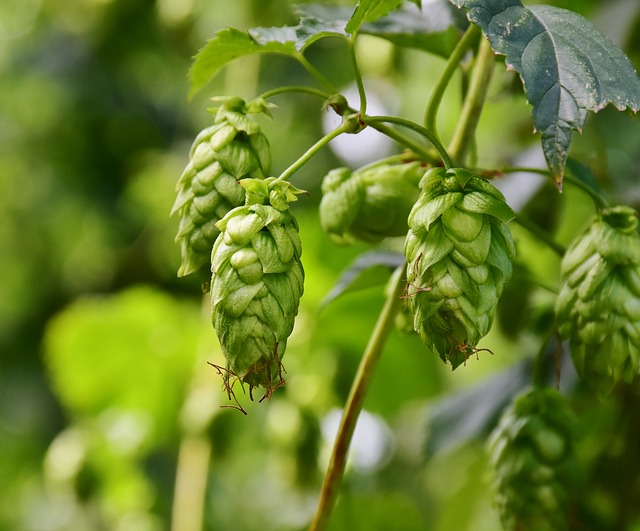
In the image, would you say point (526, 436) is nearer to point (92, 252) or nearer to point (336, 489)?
point (336, 489)

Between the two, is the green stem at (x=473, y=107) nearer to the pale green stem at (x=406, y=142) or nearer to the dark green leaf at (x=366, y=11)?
the pale green stem at (x=406, y=142)

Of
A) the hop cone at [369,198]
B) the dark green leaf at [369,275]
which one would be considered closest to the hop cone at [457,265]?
the hop cone at [369,198]

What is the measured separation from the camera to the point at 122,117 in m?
3.99

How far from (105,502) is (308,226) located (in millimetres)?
1006

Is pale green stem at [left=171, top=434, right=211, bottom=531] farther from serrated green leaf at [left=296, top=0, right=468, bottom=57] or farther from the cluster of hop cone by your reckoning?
serrated green leaf at [left=296, top=0, right=468, bottom=57]

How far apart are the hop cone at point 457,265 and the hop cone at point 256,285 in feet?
0.37

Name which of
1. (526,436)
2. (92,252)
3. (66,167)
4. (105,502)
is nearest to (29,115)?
(66,167)

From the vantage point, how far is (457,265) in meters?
0.81

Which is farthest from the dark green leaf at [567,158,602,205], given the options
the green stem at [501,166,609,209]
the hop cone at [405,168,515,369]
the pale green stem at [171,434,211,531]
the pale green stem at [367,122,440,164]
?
the pale green stem at [171,434,211,531]

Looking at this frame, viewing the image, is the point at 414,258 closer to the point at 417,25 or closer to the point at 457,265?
the point at 457,265

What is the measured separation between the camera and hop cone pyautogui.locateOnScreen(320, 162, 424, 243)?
1.03m

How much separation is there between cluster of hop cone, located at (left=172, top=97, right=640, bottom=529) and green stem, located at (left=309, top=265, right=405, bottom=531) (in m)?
0.09

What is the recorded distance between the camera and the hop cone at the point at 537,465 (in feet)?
3.80

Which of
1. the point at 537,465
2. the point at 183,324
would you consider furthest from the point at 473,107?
the point at 183,324
